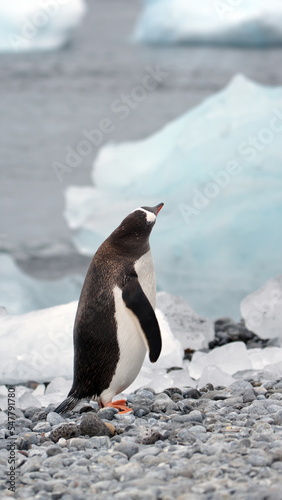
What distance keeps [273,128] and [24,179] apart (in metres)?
9.64

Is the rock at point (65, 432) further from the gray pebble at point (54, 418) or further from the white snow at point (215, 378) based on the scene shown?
the white snow at point (215, 378)

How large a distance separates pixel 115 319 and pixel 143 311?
4.8 inches

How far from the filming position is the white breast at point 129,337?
338cm

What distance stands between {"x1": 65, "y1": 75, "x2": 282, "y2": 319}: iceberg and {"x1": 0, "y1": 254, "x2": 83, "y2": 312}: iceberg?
2.89 feet

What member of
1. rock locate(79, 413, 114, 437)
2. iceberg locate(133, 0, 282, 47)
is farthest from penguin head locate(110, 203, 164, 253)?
iceberg locate(133, 0, 282, 47)

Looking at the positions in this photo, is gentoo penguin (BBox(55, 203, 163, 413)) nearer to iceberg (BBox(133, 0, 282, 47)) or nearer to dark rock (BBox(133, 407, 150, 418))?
dark rock (BBox(133, 407, 150, 418))

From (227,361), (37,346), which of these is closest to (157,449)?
(227,361)

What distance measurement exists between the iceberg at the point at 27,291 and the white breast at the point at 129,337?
3374 millimetres

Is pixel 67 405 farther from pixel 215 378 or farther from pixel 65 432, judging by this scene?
pixel 215 378

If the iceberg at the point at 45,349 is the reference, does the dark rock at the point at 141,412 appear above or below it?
below

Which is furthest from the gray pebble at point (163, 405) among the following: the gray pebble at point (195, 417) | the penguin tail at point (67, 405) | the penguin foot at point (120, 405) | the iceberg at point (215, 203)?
the iceberg at point (215, 203)

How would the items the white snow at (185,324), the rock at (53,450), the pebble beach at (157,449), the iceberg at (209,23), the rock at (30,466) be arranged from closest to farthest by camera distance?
1. the pebble beach at (157,449)
2. the rock at (30,466)
3. the rock at (53,450)
4. the white snow at (185,324)
5. the iceberg at (209,23)

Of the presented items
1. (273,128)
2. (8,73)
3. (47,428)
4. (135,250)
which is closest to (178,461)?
(47,428)

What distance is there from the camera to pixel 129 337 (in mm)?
3416
